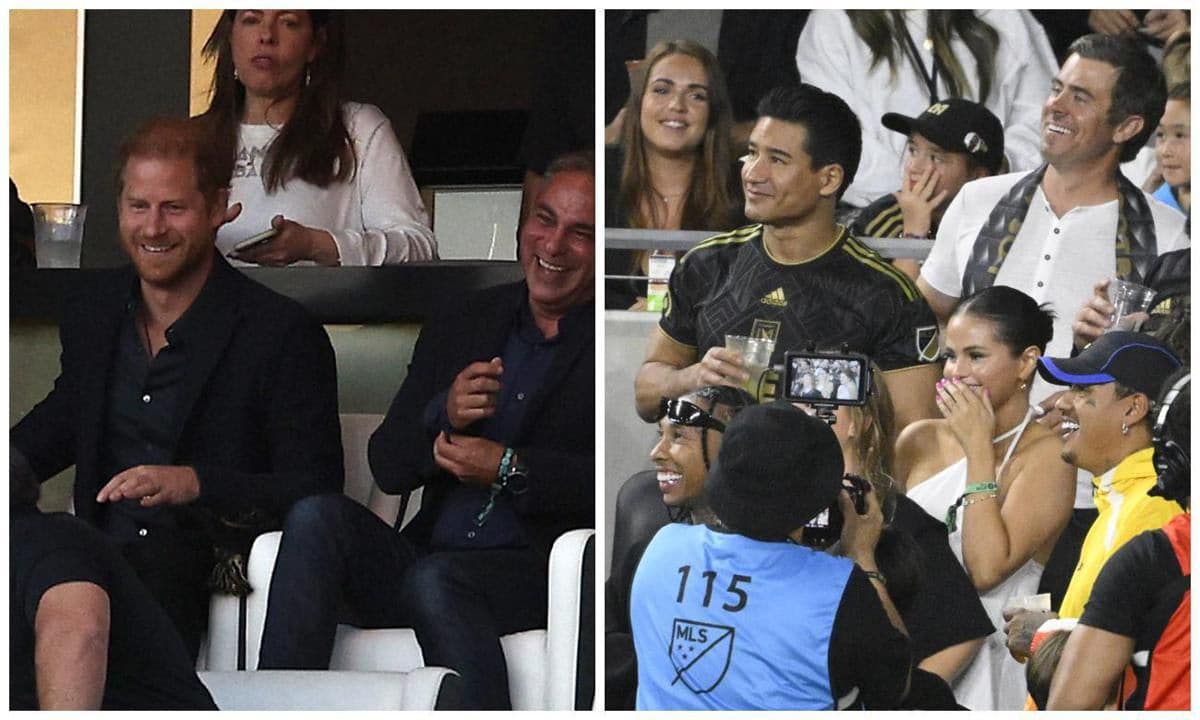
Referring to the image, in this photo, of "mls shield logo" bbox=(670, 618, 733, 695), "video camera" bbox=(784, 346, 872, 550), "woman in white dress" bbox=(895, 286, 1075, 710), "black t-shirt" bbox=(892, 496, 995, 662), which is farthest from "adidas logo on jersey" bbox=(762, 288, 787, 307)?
"mls shield logo" bbox=(670, 618, 733, 695)

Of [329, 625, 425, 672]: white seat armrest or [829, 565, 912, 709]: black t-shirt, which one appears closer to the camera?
[829, 565, 912, 709]: black t-shirt

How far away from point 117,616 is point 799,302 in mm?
1575

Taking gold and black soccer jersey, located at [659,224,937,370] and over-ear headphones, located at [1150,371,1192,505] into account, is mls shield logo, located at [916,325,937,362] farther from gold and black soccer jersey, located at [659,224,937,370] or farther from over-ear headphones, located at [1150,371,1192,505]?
over-ear headphones, located at [1150,371,1192,505]

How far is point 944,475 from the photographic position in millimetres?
3973

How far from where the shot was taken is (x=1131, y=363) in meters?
3.95

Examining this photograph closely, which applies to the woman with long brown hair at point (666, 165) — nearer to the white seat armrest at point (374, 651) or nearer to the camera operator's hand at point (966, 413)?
the camera operator's hand at point (966, 413)

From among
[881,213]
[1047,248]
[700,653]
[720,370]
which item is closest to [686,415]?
[720,370]

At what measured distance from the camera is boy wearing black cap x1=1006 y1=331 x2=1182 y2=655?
393cm

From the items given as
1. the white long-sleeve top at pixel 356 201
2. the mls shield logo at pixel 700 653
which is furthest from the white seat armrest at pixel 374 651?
the white long-sleeve top at pixel 356 201

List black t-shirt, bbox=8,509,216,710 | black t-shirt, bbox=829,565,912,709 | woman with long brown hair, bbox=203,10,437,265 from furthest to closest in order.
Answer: woman with long brown hair, bbox=203,10,437,265
black t-shirt, bbox=829,565,912,709
black t-shirt, bbox=8,509,216,710

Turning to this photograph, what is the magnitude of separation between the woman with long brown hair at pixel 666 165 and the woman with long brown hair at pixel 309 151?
720 millimetres

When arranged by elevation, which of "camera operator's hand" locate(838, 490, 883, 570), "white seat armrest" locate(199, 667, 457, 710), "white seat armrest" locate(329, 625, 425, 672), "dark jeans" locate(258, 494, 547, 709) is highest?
"camera operator's hand" locate(838, 490, 883, 570)
